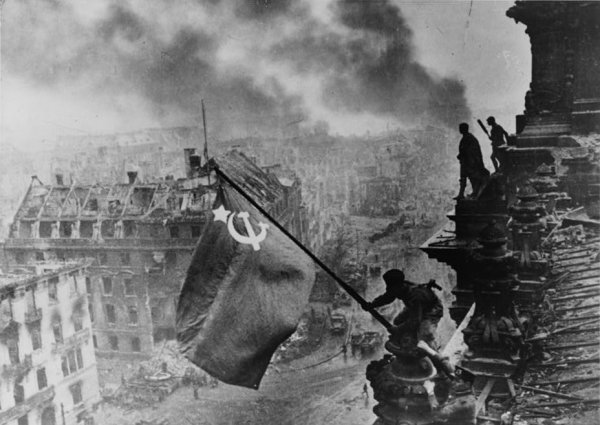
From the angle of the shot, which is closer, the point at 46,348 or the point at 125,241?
the point at 46,348

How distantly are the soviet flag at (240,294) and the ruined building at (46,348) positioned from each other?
83.2 ft

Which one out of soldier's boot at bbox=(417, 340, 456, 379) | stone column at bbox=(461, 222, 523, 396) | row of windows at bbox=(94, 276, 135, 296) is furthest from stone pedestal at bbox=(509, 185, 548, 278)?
row of windows at bbox=(94, 276, 135, 296)

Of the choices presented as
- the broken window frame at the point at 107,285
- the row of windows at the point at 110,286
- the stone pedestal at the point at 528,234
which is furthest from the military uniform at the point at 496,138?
the broken window frame at the point at 107,285

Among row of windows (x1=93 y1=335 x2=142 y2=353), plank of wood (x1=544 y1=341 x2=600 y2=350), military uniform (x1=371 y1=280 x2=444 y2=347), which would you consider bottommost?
row of windows (x1=93 y1=335 x2=142 y2=353)

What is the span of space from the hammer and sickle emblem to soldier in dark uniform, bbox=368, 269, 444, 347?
7.08 feet

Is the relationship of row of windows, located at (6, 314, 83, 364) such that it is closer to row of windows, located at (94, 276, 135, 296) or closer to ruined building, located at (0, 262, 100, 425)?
ruined building, located at (0, 262, 100, 425)

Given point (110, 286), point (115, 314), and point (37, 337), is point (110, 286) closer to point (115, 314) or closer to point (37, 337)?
point (115, 314)

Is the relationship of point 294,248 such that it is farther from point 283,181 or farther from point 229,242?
point 283,181

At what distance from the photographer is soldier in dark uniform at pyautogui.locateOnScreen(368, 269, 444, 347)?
17.4ft

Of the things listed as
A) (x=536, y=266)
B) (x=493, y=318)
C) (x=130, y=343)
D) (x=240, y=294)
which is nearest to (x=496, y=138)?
(x=536, y=266)

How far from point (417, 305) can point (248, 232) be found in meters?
2.68

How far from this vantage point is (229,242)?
24.0ft

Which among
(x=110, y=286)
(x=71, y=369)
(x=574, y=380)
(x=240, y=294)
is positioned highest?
(x=240, y=294)

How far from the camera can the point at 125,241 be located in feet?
127
